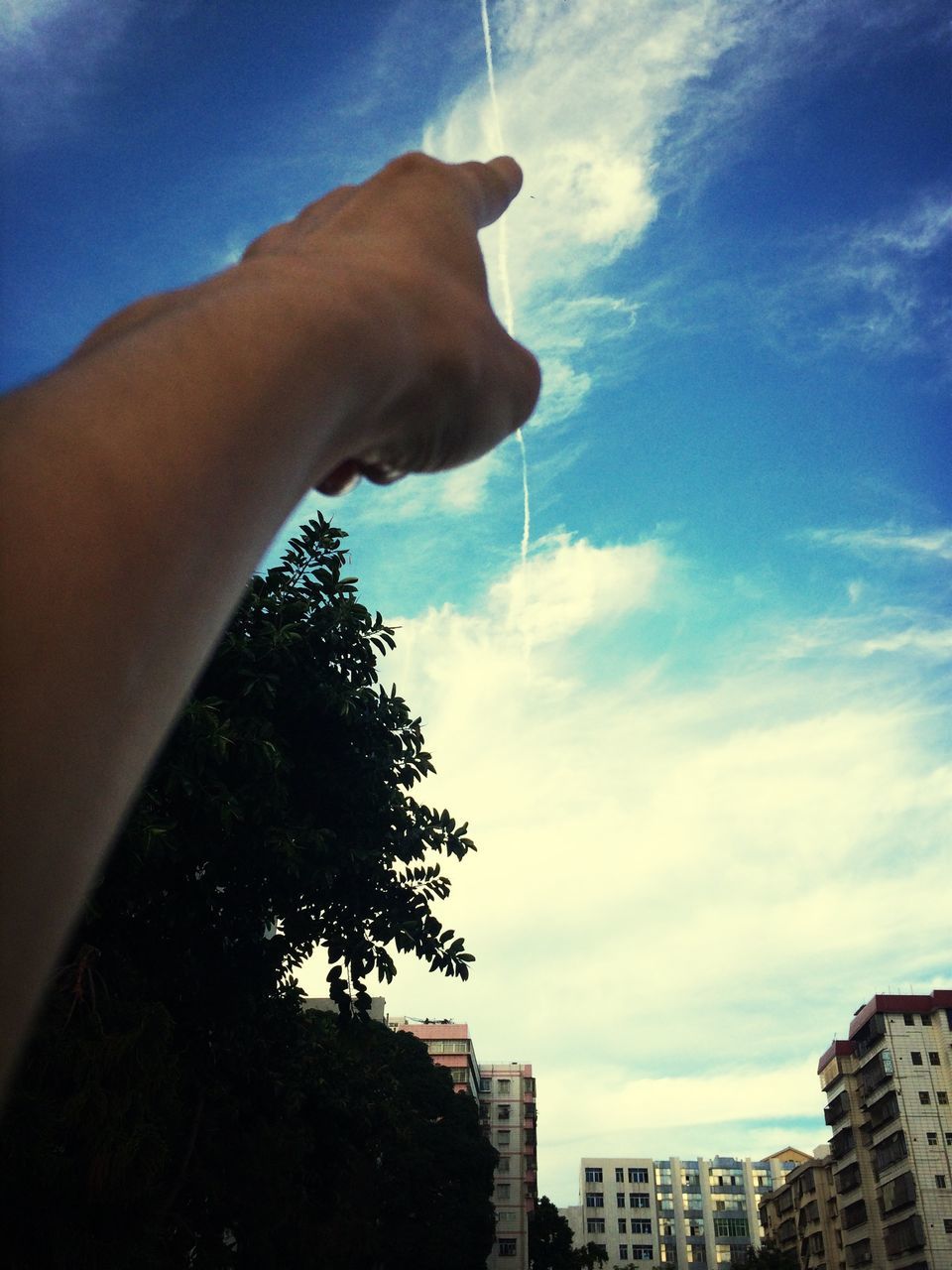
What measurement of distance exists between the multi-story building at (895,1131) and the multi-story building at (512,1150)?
19049 millimetres

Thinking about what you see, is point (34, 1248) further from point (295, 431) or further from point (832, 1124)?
point (832, 1124)

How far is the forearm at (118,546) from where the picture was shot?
0.35m

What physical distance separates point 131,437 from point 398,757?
687cm

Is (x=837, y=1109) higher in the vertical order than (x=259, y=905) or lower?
higher

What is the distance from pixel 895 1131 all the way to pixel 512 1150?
24058 mm

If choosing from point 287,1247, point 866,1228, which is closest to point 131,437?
point 287,1247

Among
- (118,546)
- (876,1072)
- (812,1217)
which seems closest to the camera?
(118,546)

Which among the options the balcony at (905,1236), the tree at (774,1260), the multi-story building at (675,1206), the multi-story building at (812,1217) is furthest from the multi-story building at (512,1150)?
the multi-story building at (675,1206)

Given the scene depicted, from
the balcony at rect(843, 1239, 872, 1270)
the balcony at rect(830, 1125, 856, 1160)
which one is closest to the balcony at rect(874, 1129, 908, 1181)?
the balcony at rect(830, 1125, 856, 1160)

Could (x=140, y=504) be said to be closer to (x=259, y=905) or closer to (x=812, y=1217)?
(x=259, y=905)

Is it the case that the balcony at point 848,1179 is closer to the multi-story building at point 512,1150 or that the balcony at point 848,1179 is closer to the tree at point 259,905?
the multi-story building at point 512,1150

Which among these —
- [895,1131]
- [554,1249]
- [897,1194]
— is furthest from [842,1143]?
[554,1249]

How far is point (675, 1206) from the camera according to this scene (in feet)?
300

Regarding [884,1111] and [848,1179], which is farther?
[848,1179]
